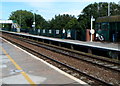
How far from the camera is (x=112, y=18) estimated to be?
78.4ft

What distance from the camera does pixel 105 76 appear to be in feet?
29.8

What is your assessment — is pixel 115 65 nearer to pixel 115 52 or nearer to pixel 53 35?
pixel 115 52

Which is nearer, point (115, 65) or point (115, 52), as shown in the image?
point (115, 65)

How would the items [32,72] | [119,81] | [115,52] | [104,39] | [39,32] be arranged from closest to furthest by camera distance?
1. [119,81]
2. [32,72]
3. [115,52]
4. [104,39]
5. [39,32]

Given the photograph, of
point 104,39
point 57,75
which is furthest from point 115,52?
point 104,39

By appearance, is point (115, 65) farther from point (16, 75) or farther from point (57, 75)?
point (16, 75)

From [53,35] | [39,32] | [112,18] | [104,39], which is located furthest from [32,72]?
[39,32]

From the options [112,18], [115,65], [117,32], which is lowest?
[115,65]

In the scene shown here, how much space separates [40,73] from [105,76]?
2.79 m

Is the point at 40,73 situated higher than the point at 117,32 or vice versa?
the point at 117,32

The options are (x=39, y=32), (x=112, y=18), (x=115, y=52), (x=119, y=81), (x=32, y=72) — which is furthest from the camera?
(x=39, y=32)

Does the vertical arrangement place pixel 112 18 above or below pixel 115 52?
above

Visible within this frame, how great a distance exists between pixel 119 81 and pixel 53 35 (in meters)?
33.8

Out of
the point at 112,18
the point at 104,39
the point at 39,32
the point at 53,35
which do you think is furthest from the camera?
the point at 39,32
